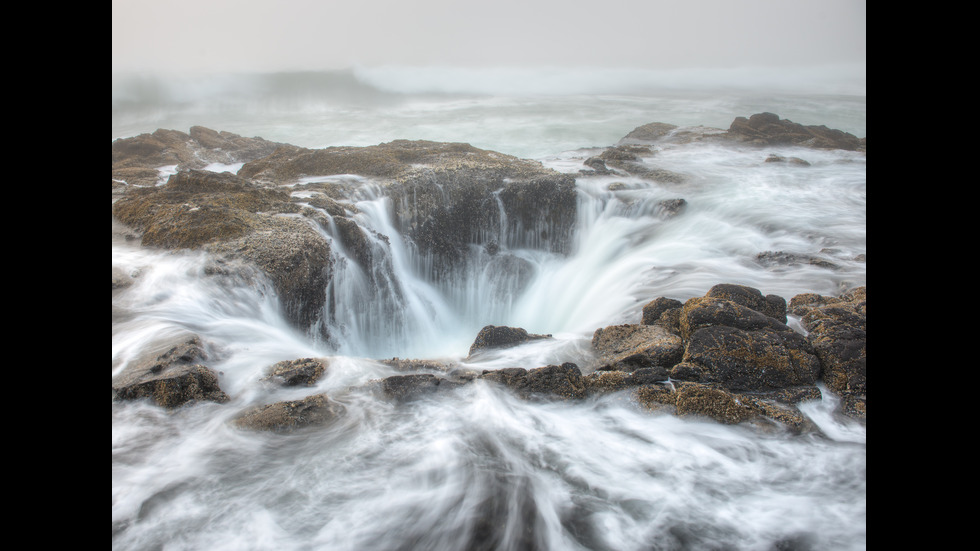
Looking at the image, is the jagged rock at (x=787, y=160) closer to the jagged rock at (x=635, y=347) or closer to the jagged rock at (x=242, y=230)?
the jagged rock at (x=635, y=347)

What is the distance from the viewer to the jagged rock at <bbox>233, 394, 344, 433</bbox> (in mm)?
3801

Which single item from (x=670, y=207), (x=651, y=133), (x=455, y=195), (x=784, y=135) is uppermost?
(x=651, y=133)

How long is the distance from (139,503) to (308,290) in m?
4.14

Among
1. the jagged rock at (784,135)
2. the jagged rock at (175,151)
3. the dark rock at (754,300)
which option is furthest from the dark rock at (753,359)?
the jagged rock at (784,135)

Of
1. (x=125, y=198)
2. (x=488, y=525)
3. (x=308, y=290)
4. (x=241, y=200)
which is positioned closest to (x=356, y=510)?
(x=488, y=525)

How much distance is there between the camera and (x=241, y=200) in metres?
8.15

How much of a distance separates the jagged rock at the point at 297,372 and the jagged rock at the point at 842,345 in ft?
15.3

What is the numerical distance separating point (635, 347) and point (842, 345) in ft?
5.92

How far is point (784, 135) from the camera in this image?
763 inches

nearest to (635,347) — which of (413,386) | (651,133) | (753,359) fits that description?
(753,359)

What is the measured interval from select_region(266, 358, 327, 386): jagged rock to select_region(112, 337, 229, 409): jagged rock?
486mm

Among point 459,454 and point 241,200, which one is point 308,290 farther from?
point 459,454

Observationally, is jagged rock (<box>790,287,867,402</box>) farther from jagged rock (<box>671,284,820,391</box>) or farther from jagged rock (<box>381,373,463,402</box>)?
jagged rock (<box>381,373,463,402</box>)

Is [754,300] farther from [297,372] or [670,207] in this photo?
[670,207]
